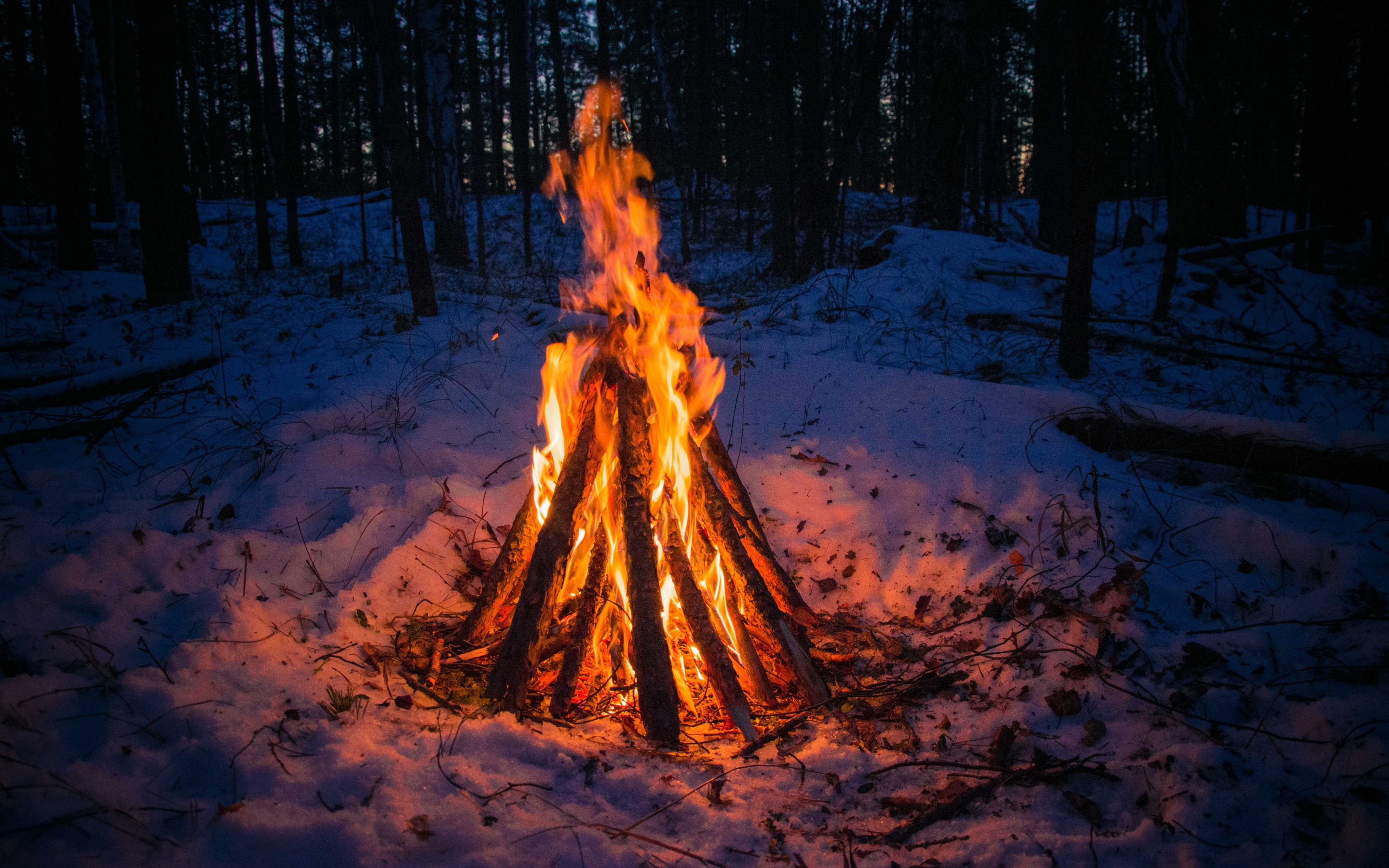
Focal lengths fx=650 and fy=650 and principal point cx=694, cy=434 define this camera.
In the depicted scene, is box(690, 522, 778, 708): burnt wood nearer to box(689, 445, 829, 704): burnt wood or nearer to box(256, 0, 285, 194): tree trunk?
box(689, 445, 829, 704): burnt wood

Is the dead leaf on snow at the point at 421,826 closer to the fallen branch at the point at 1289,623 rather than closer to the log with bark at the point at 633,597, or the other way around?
the log with bark at the point at 633,597

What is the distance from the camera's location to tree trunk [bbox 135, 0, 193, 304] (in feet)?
24.3

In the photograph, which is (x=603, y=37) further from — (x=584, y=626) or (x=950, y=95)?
(x=584, y=626)

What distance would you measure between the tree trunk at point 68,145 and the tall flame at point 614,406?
12.2 m

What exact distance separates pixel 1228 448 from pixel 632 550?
305 centimetres

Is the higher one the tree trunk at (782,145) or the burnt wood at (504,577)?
the tree trunk at (782,145)

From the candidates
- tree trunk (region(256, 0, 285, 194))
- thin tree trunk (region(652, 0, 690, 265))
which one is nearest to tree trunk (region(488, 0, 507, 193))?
tree trunk (region(256, 0, 285, 194))

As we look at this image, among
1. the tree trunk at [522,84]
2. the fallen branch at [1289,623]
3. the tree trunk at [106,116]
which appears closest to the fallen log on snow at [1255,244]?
the fallen branch at [1289,623]

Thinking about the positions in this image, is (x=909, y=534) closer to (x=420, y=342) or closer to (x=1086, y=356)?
(x=1086, y=356)

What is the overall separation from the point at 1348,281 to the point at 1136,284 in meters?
6.76

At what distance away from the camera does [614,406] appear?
3.01m

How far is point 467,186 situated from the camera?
35750mm

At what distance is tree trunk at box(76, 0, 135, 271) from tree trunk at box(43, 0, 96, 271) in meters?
0.36

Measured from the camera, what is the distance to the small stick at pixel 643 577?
8.20ft
